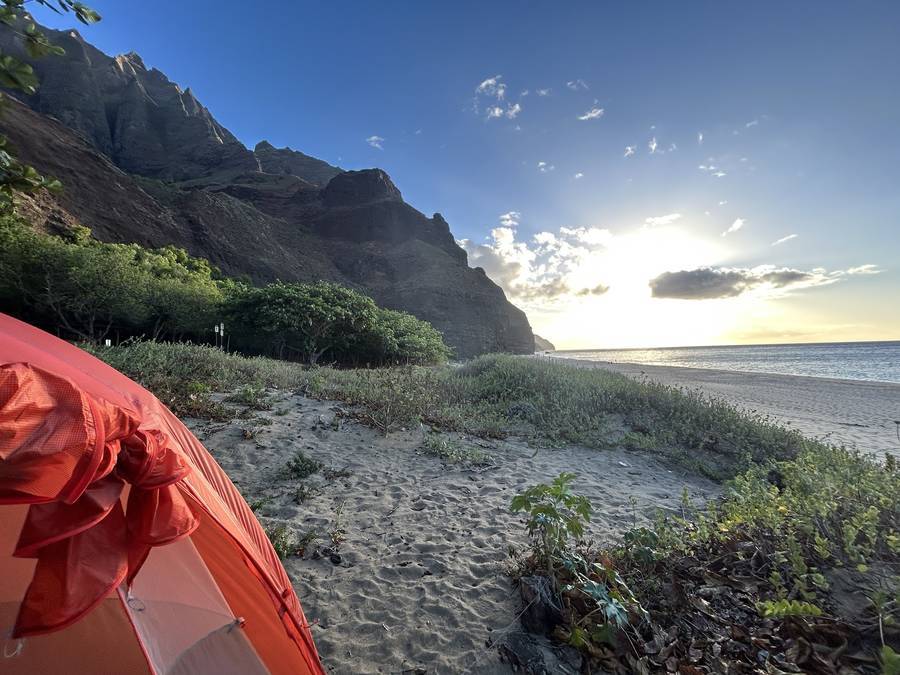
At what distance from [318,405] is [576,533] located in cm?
654

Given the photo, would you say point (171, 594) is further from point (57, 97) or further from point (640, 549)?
point (57, 97)

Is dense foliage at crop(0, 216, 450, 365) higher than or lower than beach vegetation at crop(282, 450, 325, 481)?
higher

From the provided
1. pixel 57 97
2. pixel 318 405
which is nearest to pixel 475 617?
pixel 318 405

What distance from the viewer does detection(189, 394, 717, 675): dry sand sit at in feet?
9.85

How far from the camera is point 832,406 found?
14.9 m

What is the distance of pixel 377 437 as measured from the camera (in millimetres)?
7164

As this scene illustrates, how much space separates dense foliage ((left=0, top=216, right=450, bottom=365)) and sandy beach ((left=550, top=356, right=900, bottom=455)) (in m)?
13.9

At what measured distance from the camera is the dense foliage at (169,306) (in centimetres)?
1675

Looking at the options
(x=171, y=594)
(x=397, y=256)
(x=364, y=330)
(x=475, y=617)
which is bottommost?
(x=475, y=617)

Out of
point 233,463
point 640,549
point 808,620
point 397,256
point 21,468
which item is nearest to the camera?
point 21,468

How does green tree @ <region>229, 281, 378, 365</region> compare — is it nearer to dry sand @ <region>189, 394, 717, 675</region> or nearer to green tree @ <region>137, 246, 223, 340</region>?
green tree @ <region>137, 246, 223, 340</region>

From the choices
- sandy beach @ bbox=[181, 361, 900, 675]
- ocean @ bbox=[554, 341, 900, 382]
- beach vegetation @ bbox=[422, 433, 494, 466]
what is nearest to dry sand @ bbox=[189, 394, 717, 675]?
sandy beach @ bbox=[181, 361, 900, 675]

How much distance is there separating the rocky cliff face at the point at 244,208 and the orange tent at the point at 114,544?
136 feet

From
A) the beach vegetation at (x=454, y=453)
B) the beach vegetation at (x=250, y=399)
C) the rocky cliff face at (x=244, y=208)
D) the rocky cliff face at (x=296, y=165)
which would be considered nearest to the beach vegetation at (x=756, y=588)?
the beach vegetation at (x=454, y=453)
